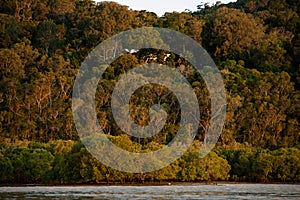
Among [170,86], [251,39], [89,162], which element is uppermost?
[251,39]

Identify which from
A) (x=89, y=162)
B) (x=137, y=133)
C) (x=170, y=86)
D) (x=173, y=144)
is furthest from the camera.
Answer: (x=170, y=86)

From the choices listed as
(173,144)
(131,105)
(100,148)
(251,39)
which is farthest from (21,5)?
(100,148)

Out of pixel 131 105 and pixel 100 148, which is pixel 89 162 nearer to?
pixel 100 148

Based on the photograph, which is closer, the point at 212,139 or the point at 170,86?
the point at 212,139

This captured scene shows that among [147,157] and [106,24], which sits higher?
[106,24]

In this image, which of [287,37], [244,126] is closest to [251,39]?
[287,37]

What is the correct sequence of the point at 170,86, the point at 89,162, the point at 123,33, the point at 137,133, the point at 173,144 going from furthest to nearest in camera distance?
the point at 123,33 → the point at 170,86 → the point at 137,133 → the point at 173,144 → the point at 89,162

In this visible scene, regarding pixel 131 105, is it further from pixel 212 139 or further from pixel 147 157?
pixel 147 157
